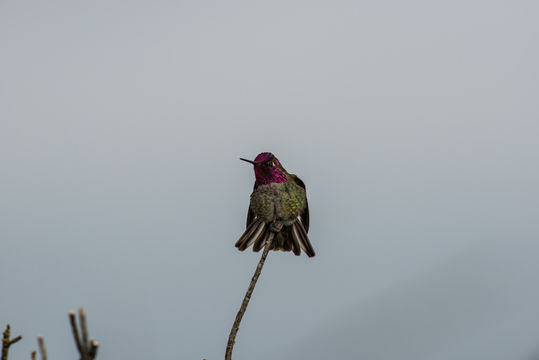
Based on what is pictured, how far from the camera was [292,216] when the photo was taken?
1.71 metres

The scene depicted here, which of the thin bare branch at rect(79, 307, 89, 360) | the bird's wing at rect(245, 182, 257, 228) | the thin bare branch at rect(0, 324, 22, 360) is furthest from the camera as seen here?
the bird's wing at rect(245, 182, 257, 228)

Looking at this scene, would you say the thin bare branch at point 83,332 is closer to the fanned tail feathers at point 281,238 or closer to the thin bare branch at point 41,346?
the thin bare branch at point 41,346

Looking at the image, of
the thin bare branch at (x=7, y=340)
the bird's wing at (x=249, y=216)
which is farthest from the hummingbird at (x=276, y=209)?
the thin bare branch at (x=7, y=340)

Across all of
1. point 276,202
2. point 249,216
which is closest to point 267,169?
point 276,202

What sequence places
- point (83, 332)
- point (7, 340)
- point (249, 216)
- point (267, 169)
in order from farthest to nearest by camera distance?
point (249, 216)
point (267, 169)
point (7, 340)
point (83, 332)

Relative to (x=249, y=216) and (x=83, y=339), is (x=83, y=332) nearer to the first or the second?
(x=83, y=339)

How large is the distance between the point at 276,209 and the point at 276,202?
0.08ft

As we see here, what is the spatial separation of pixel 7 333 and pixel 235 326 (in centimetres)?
58

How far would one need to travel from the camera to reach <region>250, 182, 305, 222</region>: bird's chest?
168 cm

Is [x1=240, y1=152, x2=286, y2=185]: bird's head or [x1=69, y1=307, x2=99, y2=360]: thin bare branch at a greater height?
[x1=240, y1=152, x2=286, y2=185]: bird's head

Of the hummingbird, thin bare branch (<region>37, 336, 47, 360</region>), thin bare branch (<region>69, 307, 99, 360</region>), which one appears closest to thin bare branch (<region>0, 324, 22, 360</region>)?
thin bare branch (<region>37, 336, 47, 360</region>)

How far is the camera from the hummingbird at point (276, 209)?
1679 millimetres

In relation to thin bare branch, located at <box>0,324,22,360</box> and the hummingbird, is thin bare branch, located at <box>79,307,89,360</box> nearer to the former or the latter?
thin bare branch, located at <box>0,324,22,360</box>

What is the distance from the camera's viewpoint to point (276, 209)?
1.68 meters
